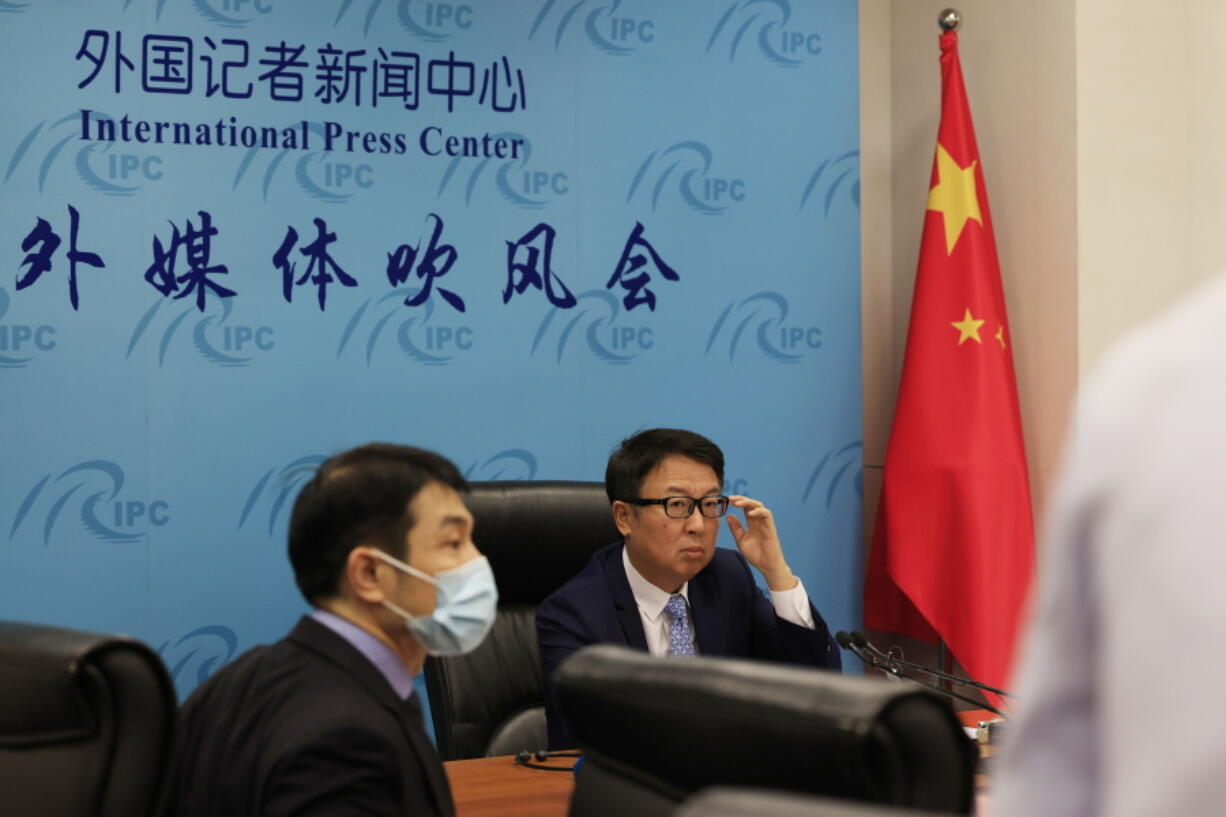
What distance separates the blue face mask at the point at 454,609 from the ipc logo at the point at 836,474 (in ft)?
7.29

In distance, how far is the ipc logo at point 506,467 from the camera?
3650mm

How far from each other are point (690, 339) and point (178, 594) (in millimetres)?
1515

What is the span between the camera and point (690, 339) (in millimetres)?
3889

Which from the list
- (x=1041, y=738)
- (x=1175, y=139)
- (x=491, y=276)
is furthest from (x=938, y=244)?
(x=1041, y=738)

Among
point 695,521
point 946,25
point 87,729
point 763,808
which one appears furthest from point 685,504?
point 763,808

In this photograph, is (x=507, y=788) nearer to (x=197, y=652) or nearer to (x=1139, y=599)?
(x=197, y=652)

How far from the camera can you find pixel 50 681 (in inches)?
59.7

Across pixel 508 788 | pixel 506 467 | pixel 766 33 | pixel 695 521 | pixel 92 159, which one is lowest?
pixel 508 788

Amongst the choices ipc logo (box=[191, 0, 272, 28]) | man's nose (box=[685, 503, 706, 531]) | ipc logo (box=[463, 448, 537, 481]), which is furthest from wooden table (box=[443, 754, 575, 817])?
ipc logo (box=[191, 0, 272, 28])

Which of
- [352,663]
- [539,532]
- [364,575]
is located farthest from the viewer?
[539,532]

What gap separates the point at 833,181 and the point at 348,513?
260 centimetres

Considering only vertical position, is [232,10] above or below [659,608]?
above

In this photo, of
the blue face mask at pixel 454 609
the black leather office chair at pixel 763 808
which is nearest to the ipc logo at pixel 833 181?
the blue face mask at pixel 454 609

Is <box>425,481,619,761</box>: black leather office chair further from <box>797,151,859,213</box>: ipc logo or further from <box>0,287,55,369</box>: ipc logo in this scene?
<box>797,151,859,213</box>: ipc logo
